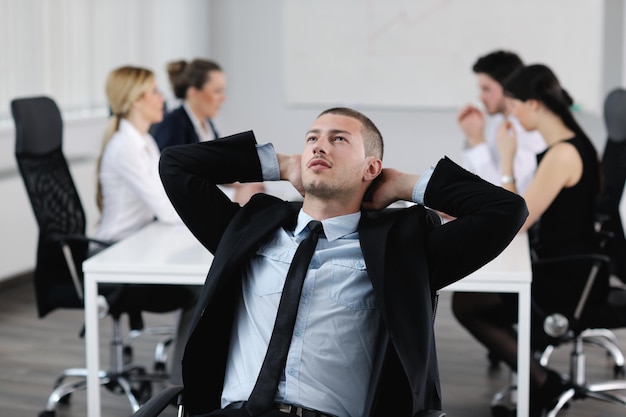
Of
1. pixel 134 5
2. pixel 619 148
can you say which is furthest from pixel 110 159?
pixel 134 5

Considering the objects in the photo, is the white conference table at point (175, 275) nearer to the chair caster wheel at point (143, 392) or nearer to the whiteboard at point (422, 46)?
the chair caster wheel at point (143, 392)

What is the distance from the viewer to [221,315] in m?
2.41

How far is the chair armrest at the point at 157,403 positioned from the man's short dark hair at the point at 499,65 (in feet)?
9.63

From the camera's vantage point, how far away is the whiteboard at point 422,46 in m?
6.44

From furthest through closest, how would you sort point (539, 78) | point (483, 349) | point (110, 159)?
point (483, 349) → point (110, 159) → point (539, 78)

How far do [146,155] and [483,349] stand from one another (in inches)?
69.0

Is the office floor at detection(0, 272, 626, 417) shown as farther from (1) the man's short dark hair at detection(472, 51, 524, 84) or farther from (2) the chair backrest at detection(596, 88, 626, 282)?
(1) the man's short dark hair at detection(472, 51, 524, 84)

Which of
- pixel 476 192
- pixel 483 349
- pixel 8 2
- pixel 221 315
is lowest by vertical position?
pixel 483 349

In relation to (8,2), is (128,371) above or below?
below

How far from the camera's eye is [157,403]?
7.22ft

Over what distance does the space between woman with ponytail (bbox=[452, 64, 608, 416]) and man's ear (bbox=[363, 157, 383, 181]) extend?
1.27m

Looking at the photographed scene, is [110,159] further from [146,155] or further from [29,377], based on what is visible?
[29,377]

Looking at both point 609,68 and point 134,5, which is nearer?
point 609,68

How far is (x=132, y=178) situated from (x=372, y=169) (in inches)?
70.6
